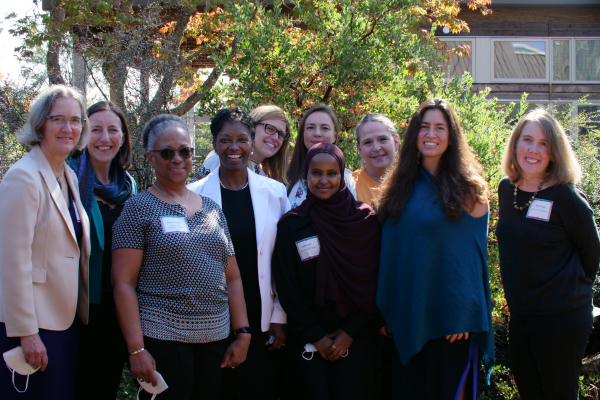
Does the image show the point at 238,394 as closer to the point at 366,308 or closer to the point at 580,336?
the point at 366,308

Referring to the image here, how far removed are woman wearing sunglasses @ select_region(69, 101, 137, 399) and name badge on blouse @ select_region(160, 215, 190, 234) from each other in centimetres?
65

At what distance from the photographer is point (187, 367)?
7.47 feet

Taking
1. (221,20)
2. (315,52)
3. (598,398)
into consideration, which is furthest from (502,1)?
(598,398)

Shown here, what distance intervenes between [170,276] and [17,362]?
84 centimetres

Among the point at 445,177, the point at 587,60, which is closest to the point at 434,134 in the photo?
the point at 445,177

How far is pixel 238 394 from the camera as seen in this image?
2725mm

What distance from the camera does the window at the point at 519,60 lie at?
12.5m

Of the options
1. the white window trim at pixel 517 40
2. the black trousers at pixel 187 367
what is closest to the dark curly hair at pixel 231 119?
the black trousers at pixel 187 367

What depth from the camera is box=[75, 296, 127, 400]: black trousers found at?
2713mm

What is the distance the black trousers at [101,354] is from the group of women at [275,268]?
1cm

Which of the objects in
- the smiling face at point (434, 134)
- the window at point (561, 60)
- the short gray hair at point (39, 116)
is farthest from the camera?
the window at point (561, 60)

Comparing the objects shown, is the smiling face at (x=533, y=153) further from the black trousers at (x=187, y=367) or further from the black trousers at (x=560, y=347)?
the black trousers at (x=187, y=367)

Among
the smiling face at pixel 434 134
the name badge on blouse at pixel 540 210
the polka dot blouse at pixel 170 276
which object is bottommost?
the polka dot blouse at pixel 170 276

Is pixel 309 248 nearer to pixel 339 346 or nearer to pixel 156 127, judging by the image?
pixel 339 346
